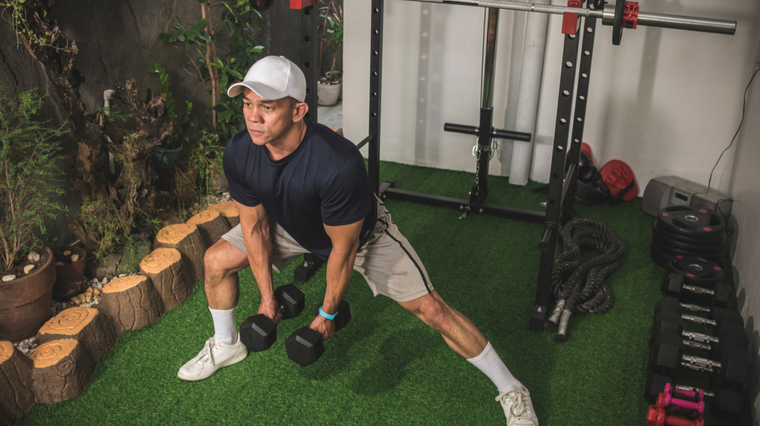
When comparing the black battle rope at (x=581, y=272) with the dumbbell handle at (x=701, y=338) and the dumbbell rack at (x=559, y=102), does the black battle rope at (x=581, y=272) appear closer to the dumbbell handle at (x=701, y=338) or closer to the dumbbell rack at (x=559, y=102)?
the dumbbell rack at (x=559, y=102)

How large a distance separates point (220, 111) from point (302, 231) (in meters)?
2.04

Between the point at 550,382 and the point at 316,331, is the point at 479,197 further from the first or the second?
the point at 316,331

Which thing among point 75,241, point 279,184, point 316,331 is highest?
point 279,184

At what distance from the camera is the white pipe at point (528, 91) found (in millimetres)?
3617

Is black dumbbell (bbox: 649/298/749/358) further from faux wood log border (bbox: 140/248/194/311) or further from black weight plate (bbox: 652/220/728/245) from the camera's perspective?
faux wood log border (bbox: 140/248/194/311)

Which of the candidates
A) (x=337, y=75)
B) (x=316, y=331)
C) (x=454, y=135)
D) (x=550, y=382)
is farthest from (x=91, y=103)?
(x=337, y=75)

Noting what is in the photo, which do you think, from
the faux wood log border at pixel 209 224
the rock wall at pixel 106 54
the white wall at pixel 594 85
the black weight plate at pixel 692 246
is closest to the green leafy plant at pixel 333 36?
the white wall at pixel 594 85

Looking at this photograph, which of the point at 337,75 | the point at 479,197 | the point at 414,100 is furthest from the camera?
the point at 337,75

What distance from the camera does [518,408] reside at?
2.06m

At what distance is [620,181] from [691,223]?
843 millimetres

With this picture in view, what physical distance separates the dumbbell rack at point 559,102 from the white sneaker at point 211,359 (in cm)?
68

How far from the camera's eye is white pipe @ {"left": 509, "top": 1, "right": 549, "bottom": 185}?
3.62 m

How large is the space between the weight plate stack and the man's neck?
2.09 metres

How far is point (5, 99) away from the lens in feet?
7.79
